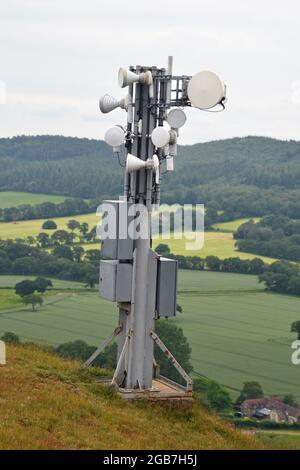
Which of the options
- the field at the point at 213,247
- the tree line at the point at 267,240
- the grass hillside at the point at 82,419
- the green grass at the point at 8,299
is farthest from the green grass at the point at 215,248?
the grass hillside at the point at 82,419

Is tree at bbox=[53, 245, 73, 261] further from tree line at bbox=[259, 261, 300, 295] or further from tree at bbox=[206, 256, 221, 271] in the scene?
tree line at bbox=[259, 261, 300, 295]

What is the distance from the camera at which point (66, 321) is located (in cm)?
7325

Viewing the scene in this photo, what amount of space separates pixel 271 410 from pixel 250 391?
5.53 feet

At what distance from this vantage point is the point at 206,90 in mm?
17156

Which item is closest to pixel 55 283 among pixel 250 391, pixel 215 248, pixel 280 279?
pixel 215 248

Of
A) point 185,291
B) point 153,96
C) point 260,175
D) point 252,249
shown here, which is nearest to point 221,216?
point 252,249

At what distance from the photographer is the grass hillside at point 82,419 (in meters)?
14.1

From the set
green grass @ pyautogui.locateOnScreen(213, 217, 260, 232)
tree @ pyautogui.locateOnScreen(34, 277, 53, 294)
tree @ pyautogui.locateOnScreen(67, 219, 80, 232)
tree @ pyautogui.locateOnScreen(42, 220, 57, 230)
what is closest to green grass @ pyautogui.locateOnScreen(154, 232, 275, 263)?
green grass @ pyautogui.locateOnScreen(213, 217, 260, 232)

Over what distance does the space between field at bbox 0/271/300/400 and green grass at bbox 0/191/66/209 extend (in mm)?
54268

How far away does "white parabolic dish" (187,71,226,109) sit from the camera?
1712 cm

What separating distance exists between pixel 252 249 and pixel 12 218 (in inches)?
1597

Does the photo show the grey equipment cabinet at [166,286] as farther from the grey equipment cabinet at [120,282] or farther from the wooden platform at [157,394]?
the wooden platform at [157,394]

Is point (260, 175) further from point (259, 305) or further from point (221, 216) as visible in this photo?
point (259, 305)
